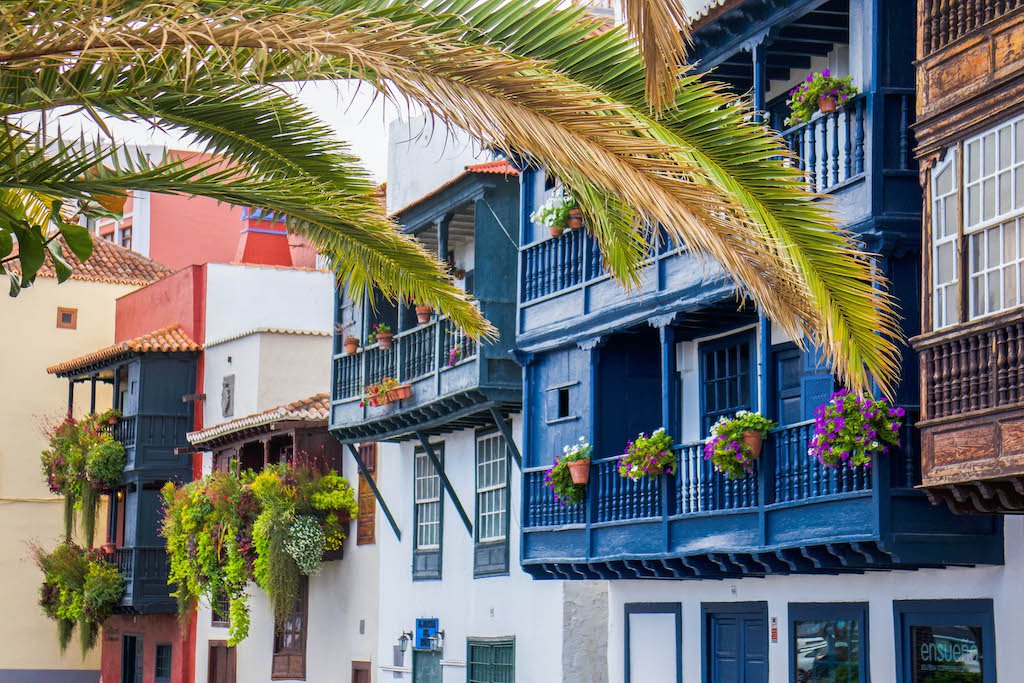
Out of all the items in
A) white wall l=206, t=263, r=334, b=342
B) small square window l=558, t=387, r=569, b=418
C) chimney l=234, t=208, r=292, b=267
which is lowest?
small square window l=558, t=387, r=569, b=418

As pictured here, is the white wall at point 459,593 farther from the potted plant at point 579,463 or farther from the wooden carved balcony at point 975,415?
the wooden carved balcony at point 975,415

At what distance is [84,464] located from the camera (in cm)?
3694

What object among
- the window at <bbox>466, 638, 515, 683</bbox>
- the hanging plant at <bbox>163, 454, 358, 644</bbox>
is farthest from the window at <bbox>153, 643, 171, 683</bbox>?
the window at <bbox>466, 638, 515, 683</bbox>

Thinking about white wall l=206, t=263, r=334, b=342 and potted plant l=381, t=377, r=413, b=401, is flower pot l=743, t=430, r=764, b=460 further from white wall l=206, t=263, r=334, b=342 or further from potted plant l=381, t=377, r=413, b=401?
white wall l=206, t=263, r=334, b=342

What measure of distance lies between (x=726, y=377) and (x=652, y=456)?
152cm

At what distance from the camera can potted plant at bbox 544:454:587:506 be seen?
19578 millimetres

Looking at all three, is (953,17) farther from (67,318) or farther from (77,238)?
(67,318)

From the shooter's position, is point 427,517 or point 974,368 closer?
point 974,368

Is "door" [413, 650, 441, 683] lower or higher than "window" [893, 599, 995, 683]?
lower

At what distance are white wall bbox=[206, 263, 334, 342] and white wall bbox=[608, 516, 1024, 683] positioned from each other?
1516cm

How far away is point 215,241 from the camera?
46.6 meters

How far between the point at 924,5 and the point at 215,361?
2385 centimetres

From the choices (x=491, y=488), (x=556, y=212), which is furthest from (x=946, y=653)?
(x=491, y=488)

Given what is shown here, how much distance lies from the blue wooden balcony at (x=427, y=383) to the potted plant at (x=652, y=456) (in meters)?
4.31
